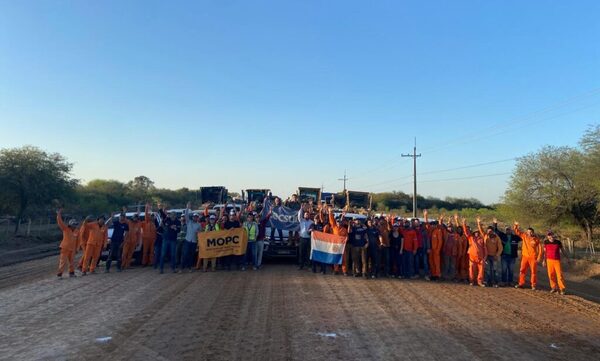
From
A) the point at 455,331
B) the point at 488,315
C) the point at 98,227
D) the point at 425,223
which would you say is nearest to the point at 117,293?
the point at 98,227

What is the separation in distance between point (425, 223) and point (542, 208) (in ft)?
66.7

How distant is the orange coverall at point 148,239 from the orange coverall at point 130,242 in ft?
0.71

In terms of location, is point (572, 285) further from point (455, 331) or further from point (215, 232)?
point (215, 232)

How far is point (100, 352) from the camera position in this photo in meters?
5.68

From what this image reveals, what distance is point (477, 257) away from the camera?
485 inches

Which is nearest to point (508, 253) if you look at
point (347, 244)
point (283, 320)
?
point (347, 244)

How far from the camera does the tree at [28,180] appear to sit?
106 feet

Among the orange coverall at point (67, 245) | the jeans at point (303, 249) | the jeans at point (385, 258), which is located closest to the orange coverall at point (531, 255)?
the jeans at point (385, 258)

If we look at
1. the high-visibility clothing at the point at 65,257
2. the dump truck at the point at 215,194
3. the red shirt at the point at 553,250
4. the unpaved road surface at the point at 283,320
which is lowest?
the unpaved road surface at the point at 283,320

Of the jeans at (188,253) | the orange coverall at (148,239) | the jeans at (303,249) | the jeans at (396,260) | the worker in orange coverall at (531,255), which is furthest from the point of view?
the orange coverall at (148,239)

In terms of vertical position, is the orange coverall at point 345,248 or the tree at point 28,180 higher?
the tree at point 28,180

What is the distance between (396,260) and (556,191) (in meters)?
21.8

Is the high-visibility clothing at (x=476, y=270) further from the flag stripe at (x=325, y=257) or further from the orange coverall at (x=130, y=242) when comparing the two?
the orange coverall at (x=130, y=242)

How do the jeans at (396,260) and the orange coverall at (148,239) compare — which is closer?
the jeans at (396,260)
